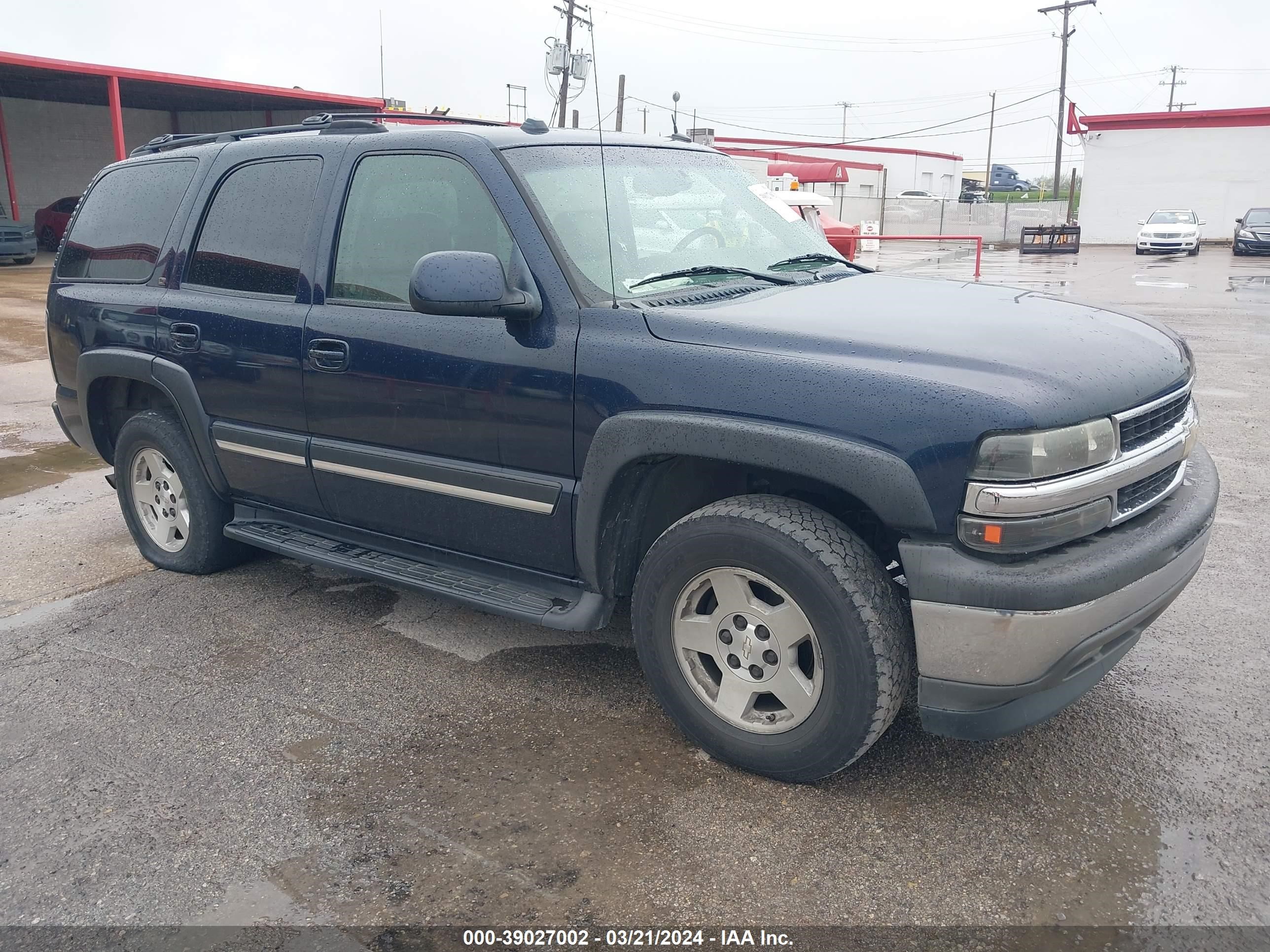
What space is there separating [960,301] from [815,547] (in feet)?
3.92

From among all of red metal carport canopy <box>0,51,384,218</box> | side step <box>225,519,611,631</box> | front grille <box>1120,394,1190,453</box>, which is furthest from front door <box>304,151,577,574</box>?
red metal carport canopy <box>0,51,384,218</box>

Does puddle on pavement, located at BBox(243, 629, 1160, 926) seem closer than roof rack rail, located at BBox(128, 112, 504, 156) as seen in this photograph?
Yes

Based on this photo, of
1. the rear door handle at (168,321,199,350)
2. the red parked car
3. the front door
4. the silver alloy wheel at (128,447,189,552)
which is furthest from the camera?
the red parked car

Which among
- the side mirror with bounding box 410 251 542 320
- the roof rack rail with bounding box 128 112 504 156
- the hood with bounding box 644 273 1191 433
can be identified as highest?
the roof rack rail with bounding box 128 112 504 156

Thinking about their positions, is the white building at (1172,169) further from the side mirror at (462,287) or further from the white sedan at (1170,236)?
the side mirror at (462,287)

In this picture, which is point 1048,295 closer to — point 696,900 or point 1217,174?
point 696,900

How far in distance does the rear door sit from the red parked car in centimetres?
2721

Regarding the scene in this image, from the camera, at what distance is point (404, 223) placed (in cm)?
372

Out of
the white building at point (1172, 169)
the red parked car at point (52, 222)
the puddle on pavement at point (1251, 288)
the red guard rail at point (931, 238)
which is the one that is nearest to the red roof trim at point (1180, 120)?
the white building at point (1172, 169)

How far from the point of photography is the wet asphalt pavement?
101 inches

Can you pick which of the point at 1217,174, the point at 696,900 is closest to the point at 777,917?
the point at 696,900

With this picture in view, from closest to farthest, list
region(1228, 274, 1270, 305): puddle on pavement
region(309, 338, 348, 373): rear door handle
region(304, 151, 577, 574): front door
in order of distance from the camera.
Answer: region(304, 151, 577, 574): front door < region(309, 338, 348, 373): rear door handle < region(1228, 274, 1270, 305): puddle on pavement

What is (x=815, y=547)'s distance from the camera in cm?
278

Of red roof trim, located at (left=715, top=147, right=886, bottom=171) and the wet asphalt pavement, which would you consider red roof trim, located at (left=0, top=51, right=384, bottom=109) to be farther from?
the wet asphalt pavement
